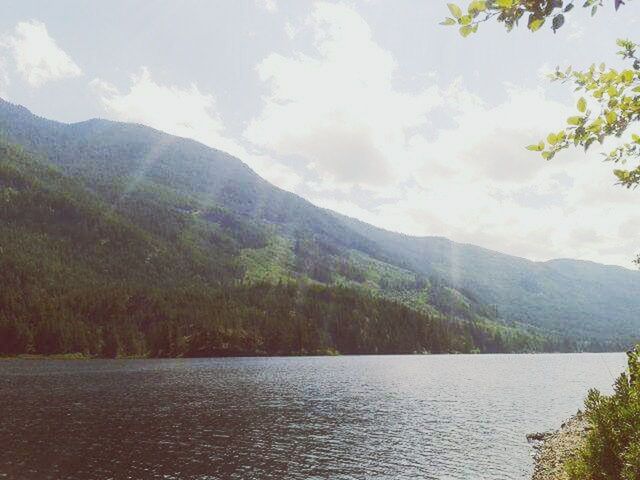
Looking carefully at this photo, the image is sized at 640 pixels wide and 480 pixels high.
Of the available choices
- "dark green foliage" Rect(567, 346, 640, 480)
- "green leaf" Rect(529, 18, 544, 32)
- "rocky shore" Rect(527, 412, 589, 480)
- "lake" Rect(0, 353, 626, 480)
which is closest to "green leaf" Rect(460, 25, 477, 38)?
"green leaf" Rect(529, 18, 544, 32)

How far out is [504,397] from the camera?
108 m

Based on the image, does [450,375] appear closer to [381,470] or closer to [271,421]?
[271,421]

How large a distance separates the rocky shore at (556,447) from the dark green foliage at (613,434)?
20.0 ft

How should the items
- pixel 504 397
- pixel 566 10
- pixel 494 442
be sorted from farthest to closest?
pixel 504 397 < pixel 494 442 < pixel 566 10

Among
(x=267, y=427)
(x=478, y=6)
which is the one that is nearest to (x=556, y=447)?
(x=267, y=427)

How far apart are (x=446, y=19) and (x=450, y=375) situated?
554ft

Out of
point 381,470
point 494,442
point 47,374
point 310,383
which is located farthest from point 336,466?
point 47,374

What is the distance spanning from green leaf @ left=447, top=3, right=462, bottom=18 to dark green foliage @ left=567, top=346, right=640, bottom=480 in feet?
87.9

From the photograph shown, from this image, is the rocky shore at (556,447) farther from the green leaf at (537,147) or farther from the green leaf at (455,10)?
the green leaf at (455,10)

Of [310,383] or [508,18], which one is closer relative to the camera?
[508,18]

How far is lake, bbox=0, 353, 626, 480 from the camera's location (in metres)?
49.2

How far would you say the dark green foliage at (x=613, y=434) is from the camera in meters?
26.8

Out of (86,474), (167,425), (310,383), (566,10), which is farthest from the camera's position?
(310,383)

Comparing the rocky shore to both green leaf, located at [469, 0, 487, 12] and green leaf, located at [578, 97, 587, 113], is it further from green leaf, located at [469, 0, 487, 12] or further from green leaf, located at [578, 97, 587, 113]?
green leaf, located at [469, 0, 487, 12]
